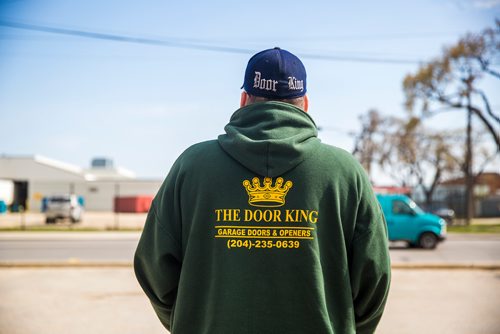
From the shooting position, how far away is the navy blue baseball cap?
2033 mm

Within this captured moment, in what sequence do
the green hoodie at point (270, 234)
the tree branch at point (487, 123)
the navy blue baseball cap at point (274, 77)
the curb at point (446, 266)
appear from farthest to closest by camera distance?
the tree branch at point (487, 123) < the curb at point (446, 266) < the navy blue baseball cap at point (274, 77) < the green hoodie at point (270, 234)

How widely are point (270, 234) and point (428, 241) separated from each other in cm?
A: 1614

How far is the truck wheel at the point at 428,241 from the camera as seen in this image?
16.8 metres

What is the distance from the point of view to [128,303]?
22.9 ft

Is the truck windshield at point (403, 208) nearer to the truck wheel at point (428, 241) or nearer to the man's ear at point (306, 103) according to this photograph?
the truck wheel at point (428, 241)

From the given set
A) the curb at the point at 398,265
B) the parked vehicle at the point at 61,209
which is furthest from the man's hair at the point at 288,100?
the parked vehicle at the point at 61,209

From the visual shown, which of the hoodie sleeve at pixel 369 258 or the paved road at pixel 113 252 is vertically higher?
the hoodie sleeve at pixel 369 258

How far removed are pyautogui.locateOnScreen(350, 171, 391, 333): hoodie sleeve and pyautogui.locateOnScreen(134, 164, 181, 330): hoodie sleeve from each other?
66cm

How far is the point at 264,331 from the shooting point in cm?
180

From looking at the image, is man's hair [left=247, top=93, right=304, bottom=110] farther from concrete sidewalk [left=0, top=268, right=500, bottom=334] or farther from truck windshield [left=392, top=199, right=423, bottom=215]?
truck windshield [left=392, top=199, right=423, bottom=215]

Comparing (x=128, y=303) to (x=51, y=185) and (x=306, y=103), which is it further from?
(x=51, y=185)

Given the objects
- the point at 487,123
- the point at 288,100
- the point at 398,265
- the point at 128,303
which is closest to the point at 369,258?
the point at 288,100

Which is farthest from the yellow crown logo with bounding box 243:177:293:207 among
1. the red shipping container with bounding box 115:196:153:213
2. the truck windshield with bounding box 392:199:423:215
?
the red shipping container with bounding box 115:196:153:213

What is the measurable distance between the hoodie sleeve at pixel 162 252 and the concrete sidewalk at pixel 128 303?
3.95 m
